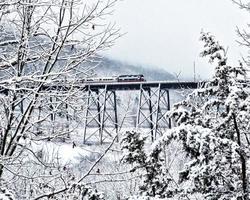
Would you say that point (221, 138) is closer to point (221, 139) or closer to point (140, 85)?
point (221, 139)

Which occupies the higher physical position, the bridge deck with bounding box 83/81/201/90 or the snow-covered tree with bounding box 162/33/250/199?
the bridge deck with bounding box 83/81/201/90

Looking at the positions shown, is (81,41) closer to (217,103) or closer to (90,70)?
(90,70)

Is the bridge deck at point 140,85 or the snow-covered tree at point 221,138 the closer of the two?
the snow-covered tree at point 221,138

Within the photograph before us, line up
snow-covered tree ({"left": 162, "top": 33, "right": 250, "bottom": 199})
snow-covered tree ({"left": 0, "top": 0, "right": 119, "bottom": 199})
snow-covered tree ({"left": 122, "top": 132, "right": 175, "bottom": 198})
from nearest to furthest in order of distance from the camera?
snow-covered tree ({"left": 0, "top": 0, "right": 119, "bottom": 199}) → snow-covered tree ({"left": 162, "top": 33, "right": 250, "bottom": 199}) → snow-covered tree ({"left": 122, "top": 132, "right": 175, "bottom": 198})

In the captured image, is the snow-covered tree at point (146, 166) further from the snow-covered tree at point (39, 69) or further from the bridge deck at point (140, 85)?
the bridge deck at point (140, 85)

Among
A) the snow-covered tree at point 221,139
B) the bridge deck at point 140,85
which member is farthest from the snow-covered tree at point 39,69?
the bridge deck at point 140,85

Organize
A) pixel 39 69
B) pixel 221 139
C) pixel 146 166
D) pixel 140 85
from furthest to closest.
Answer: pixel 140 85, pixel 146 166, pixel 221 139, pixel 39 69

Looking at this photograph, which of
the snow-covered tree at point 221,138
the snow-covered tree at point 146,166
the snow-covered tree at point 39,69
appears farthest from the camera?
the snow-covered tree at point 146,166

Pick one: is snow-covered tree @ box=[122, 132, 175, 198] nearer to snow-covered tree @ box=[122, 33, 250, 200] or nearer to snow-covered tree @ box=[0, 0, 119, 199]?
snow-covered tree @ box=[122, 33, 250, 200]

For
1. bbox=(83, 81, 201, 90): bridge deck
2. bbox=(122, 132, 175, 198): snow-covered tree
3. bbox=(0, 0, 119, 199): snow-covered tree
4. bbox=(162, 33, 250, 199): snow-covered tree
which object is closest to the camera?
bbox=(0, 0, 119, 199): snow-covered tree

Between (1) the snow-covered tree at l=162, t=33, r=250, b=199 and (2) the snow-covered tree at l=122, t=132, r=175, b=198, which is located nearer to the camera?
(1) the snow-covered tree at l=162, t=33, r=250, b=199

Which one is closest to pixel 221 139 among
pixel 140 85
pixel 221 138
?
pixel 221 138

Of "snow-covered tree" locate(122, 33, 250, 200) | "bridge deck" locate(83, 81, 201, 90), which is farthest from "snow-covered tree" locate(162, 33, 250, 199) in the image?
"bridge deck" locate(83, 81, 201, 90)

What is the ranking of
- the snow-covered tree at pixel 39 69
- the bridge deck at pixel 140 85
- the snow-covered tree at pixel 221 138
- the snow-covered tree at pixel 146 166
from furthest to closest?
the bridge deck at pixel 140 85
the snow-covered tree at pixel 146 166
the snow-covered tree at pixel 221 138
the snow-covered tree at pixel 39 69
